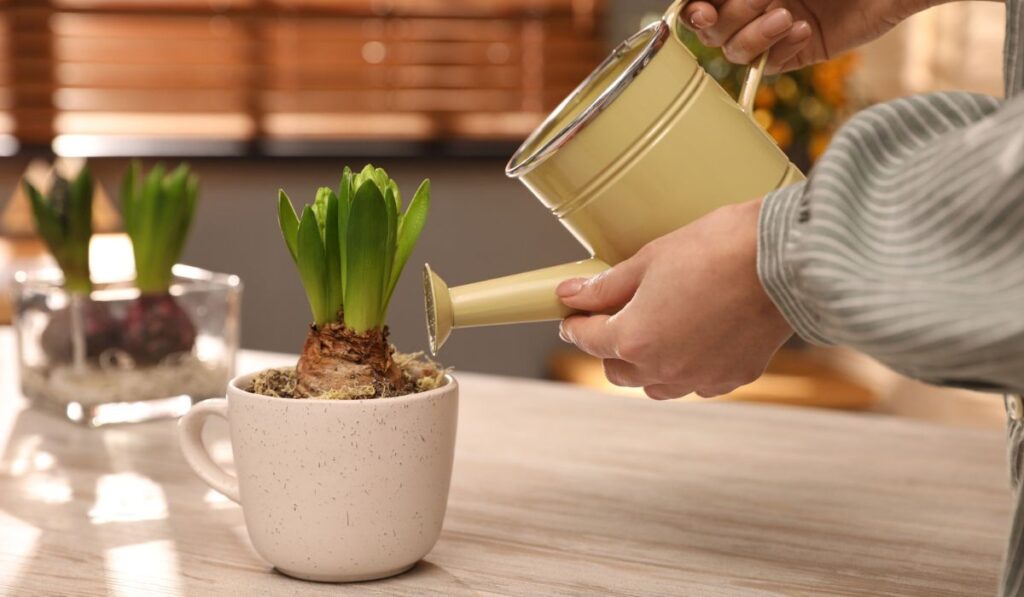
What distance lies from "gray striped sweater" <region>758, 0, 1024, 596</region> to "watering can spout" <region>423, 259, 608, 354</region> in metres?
0.17

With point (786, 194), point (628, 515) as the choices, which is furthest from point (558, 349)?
point (786, 194)

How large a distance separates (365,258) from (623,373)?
17 cm

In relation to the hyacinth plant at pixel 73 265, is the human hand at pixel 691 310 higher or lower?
higher

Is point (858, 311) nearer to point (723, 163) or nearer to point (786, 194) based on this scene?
point (786, 194)

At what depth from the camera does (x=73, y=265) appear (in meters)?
1.01

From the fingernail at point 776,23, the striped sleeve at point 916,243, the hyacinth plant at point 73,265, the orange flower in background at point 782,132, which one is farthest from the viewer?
the orange flower in background at point 782,132

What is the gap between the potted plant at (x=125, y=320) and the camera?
3.29ft

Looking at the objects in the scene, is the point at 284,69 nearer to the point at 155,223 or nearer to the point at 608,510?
the point at 155,223

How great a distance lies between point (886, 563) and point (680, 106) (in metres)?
0.29

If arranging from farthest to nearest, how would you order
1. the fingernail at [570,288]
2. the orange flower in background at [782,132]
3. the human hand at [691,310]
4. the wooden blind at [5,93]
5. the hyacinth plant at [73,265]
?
the wooden blind at [5,93] < the orange flower in background at [782,132] < the hyacinth plant at [73,265] < the fingernail at [570,288] < the human hand at [691,310]

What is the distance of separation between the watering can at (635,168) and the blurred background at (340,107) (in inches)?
81.3

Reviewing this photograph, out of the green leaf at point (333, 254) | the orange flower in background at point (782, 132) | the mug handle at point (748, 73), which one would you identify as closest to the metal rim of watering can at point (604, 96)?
the mug handle at point (748, 73)

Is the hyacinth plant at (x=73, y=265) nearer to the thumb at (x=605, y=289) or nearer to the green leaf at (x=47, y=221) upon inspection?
the green leaf at (x=47, y=221)

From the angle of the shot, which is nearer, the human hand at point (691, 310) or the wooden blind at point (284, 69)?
the human hand at point (691, 310)
